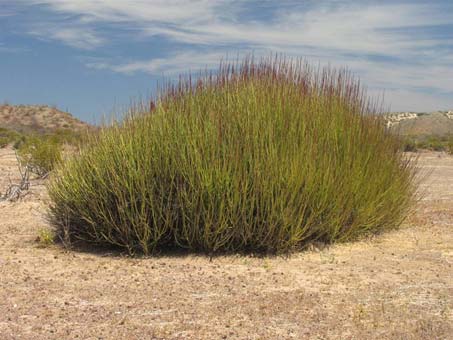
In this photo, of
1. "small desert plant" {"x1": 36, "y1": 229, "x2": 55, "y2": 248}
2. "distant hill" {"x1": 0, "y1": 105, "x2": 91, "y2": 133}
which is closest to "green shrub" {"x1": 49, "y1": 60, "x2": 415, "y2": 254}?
"small desert plant" {"x1": 36, "y1": 229, "x2": 55, "y2": 248}

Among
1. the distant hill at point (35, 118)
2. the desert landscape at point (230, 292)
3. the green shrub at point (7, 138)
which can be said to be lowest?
the distant hill at point (35, 118)

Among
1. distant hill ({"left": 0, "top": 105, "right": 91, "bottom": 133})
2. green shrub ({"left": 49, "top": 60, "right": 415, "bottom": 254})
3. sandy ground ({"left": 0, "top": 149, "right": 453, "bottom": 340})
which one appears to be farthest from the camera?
distant hill ({"left": 0, "top": 105, "right": 91, "bottom": 133})

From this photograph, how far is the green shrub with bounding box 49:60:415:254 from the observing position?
912cm

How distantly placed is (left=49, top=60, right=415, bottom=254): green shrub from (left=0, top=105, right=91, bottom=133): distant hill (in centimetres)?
5121

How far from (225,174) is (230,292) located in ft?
6.19

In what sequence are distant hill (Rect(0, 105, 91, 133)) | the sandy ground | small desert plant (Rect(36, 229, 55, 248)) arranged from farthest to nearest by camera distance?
distant hill (Rect(0, 105, 91, 133)), small desert plant (Rect(36, 229, 55, 248)), the sandy ground

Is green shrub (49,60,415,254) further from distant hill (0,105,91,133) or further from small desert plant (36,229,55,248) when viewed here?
distant hill (0,105,91,133)

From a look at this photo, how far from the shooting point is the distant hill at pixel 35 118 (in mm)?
61906

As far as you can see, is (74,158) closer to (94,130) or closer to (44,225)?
(94,130)

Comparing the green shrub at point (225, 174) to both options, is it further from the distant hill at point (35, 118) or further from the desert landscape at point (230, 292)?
the distant hill at point (35, 118)

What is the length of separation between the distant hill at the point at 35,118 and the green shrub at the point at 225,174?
2016 inches

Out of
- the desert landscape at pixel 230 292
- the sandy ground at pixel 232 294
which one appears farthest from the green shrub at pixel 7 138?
the sandy ground at pixel 232 294

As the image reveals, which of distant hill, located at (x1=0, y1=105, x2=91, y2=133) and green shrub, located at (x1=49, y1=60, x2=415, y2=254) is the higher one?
green shrub, located at (x1=49, y1=60, x2=415, y2=254)

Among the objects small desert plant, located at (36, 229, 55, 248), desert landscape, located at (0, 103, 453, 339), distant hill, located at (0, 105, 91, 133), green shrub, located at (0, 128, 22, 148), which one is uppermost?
desert landscape, located at (0, 103, 453, 339)
